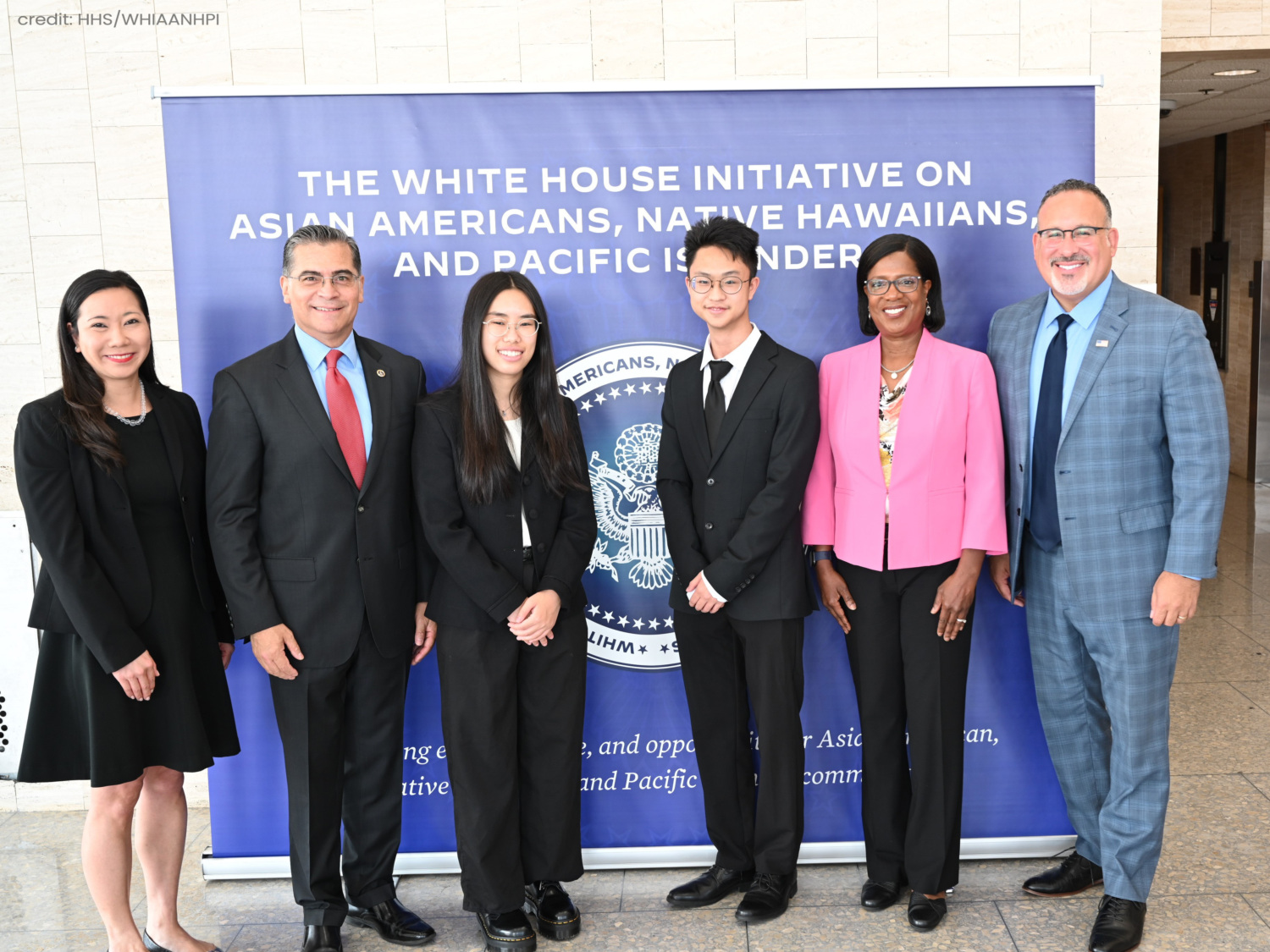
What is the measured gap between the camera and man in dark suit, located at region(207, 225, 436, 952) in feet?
8.50

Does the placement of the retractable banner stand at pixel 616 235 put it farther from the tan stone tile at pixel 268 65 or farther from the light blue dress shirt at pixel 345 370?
the tan stone tile at pixel 268 65

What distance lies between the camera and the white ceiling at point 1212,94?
251 inches

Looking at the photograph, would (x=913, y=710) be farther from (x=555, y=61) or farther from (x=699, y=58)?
(x=555, y=61)

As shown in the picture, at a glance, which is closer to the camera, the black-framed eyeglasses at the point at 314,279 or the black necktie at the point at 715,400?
the black-framed eyeglasses at the point at 314,279

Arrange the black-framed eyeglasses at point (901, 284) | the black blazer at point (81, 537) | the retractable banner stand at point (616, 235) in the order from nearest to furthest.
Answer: the black blazer at point (81, 537), the black-framed eyeglasses at point (901, 284), the retractable banner stand at point (616, 235)

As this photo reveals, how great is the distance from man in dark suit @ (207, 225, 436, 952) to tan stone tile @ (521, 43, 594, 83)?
3.77 feet

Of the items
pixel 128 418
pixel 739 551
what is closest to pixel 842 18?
pixel 739 551

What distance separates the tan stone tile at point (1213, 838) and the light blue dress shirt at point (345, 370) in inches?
105

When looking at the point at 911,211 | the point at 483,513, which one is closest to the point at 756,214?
the point at 911,211

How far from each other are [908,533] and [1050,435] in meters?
0.47

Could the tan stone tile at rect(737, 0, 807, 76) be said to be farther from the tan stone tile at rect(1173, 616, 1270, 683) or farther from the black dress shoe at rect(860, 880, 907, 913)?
the tan stone tile at rect(1173, 616, 1270, 683)

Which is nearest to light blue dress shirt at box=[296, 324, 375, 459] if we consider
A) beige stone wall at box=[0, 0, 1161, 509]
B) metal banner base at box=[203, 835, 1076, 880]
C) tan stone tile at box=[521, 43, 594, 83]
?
beige stone wall at box=[0, 0, 1161, 509]

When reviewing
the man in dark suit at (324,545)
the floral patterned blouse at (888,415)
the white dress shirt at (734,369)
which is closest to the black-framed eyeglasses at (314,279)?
the man in dark suit at (324,545)

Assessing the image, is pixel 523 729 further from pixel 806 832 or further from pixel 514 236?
pixel 514 236
